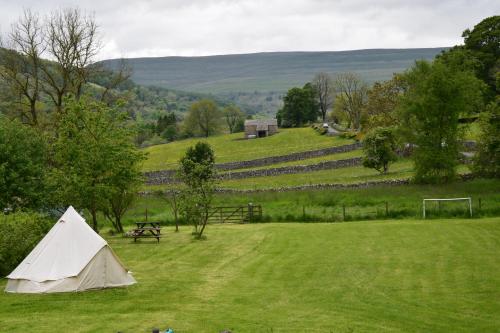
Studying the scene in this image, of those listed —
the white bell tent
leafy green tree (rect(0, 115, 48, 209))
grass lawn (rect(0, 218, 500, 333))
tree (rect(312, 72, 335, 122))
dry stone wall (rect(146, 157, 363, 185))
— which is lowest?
dry stone wall (rect(146, 157, 363, 185))

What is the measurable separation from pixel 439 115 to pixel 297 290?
111ft

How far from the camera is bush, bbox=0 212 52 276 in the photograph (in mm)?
24234

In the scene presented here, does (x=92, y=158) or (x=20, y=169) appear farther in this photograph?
(x=92, y=158)

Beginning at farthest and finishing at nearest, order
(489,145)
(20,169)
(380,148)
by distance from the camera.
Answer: (380,148)
(489,145)
(20,169)

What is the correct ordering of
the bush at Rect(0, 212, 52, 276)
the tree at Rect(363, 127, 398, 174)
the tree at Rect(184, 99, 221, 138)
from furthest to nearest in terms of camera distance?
the tree at Rect(184, 99, 221, 138), the tree at Rect(363, 127, 398, 174), the bush at Rect(0, 212, 52, 276)

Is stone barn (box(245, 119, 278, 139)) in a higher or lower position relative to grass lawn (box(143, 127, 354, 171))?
higher

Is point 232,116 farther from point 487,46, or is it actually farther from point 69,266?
point 69,266

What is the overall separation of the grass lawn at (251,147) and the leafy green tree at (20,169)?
49726 millimetres

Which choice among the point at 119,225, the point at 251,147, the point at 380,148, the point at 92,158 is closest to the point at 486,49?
the point at 380,148

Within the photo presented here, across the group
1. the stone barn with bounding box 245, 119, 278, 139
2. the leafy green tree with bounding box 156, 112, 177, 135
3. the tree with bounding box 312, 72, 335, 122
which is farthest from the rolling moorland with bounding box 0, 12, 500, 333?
the leafy green tree with bounding box 156, 112, 177, 135

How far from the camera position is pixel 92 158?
33.8 m

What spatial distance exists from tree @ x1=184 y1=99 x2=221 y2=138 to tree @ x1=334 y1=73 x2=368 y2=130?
94.4ft

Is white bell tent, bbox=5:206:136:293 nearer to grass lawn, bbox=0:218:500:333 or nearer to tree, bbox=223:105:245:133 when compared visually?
grass lawn, bbox=0:218:500:333

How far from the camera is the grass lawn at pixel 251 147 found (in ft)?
292
